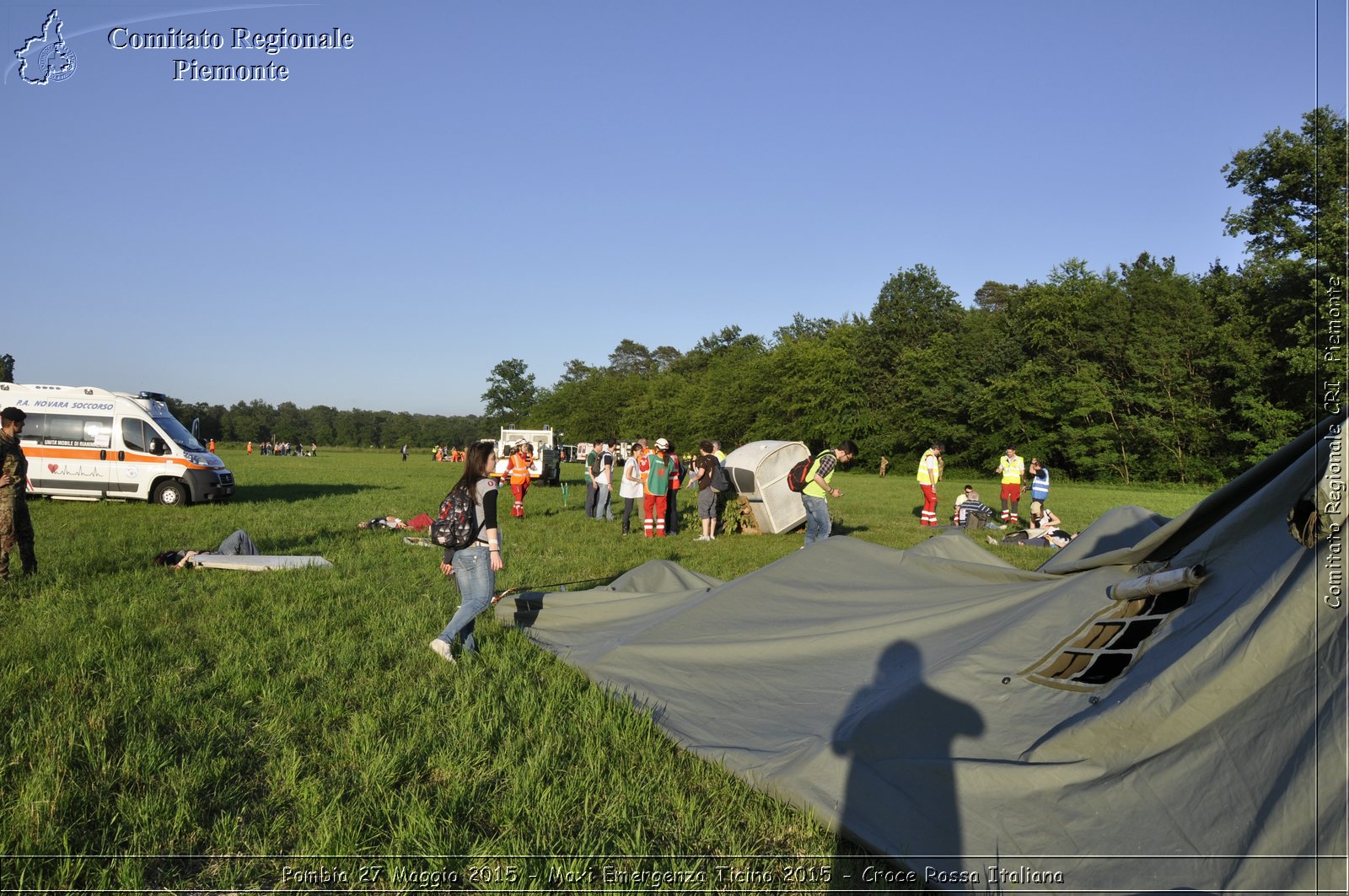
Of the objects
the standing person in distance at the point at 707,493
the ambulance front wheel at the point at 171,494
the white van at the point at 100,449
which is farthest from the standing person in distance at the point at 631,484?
the ambulance front wheel at the point at 171,494

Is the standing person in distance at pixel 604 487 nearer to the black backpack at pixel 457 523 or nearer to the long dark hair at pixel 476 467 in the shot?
the long dark hair at pixel 476 467

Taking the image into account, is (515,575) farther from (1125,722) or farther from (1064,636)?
(1125,722)

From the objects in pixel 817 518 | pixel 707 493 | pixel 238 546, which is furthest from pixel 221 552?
pixel 817 518

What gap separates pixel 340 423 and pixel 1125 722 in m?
174

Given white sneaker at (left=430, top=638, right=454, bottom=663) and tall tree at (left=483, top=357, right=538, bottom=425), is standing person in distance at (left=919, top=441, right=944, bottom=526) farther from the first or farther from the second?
tall tree at (left=483, top=357, right=538, bottom=425)

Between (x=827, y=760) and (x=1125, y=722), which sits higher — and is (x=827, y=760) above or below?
below

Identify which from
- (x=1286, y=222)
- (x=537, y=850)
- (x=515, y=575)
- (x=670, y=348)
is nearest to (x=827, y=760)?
(x=537, y=850)

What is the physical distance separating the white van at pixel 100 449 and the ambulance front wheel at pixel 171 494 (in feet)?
0.06

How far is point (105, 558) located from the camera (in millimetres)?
11312

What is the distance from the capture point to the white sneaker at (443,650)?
6.64 meters

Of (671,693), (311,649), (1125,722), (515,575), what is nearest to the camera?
(1125,722)

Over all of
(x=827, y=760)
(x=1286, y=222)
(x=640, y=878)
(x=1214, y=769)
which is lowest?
(x=640, y=878)

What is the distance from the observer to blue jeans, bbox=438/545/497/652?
6.75 m

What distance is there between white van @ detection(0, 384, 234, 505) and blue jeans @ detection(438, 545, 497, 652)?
54.7ft
